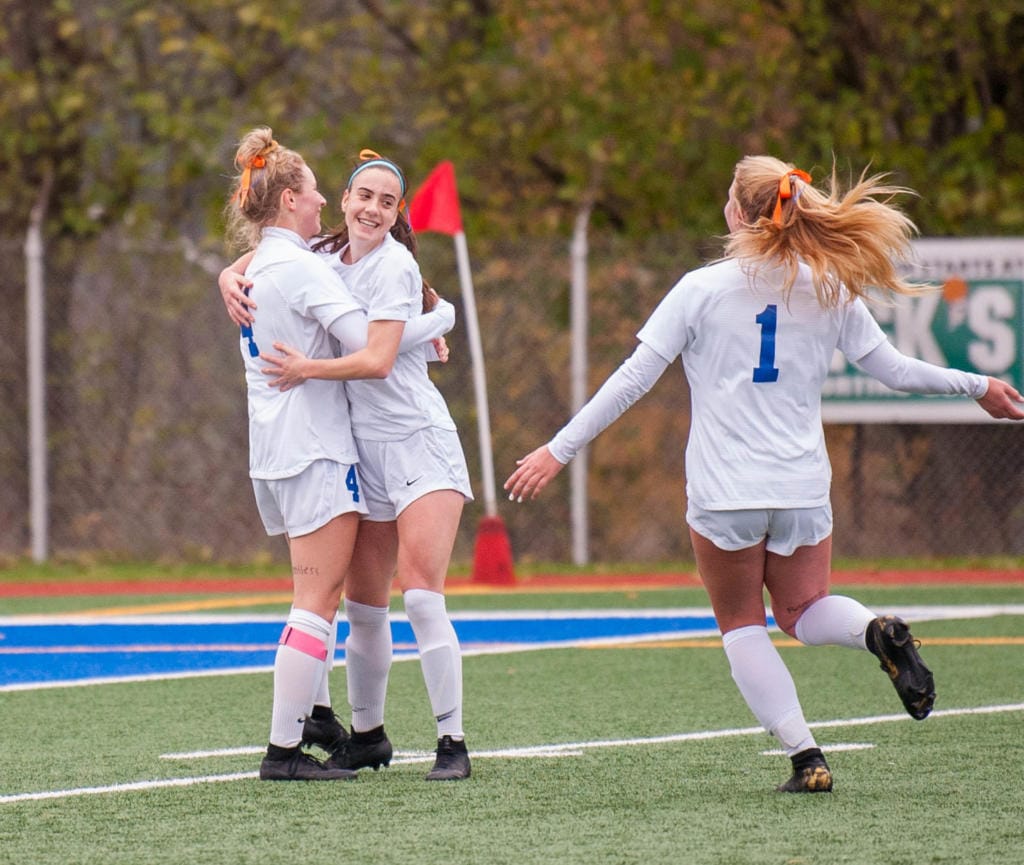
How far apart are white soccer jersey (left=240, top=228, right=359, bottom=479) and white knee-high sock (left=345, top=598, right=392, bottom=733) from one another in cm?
55

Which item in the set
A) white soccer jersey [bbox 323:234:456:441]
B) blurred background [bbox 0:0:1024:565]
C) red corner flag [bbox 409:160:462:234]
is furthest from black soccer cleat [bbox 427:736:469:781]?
blurred background [bbox 0:0:1024:565]

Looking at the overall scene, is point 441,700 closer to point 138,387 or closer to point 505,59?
point 138,387

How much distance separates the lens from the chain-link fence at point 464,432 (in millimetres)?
13734

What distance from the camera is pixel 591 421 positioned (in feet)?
18.0

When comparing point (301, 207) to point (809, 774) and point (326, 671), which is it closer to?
point (326, 671)

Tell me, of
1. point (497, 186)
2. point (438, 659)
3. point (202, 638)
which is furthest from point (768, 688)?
point (497, 186)

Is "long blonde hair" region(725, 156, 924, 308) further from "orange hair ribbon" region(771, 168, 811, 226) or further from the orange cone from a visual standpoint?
the orange cone

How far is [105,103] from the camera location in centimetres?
1627

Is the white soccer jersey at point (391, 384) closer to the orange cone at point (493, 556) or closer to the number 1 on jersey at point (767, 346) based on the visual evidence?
the number 1 on jersey at point (767, 346)

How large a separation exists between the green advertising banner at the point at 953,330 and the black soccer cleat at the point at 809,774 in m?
7.84

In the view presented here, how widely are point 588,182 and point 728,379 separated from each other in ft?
33.4

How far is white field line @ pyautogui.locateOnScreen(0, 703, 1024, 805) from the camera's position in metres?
5.64

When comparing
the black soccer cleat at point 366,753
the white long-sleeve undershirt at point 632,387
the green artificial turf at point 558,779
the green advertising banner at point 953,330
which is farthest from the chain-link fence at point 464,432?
the white long-sleeve undershirt at point 632,387

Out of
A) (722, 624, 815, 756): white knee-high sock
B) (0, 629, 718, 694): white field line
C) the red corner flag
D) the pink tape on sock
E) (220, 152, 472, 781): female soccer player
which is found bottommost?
(0, 629, 718, 694): white field line
